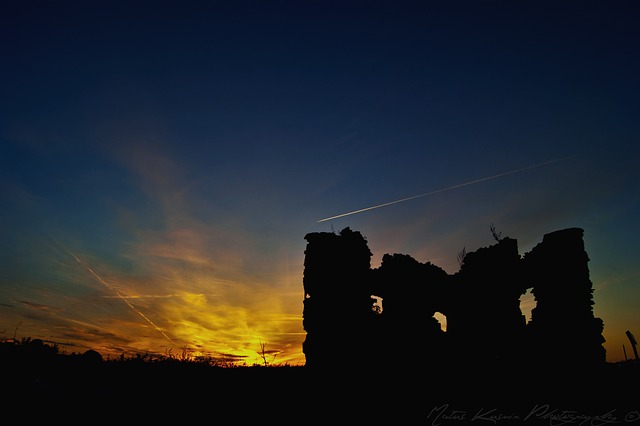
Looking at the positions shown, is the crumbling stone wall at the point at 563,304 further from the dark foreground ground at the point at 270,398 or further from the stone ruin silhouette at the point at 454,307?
the dark foreground ground at the point at 270,398

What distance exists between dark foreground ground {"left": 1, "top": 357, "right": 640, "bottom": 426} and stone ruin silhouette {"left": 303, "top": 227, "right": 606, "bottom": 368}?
3.20 m

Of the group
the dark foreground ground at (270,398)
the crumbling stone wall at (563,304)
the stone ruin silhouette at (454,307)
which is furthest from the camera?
the stone ruin silhouette at (454,307)

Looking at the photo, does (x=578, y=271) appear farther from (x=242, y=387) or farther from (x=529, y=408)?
(x=242, y=387)

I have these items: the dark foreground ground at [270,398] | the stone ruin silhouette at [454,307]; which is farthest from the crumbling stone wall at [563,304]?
the dark foreground ground at [270,398]

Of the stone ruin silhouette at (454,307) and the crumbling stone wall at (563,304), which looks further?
the stone ruin silhouette at (454,307)

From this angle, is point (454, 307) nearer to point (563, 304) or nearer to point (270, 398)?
point (563, 304)

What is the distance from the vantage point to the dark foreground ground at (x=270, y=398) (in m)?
6.37

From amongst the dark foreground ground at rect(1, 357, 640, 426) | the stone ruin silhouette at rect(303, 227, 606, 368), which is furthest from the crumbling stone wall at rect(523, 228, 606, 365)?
the dark foreground ground at rect(1, 357, 640, 426)

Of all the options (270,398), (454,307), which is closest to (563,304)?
(454,307)

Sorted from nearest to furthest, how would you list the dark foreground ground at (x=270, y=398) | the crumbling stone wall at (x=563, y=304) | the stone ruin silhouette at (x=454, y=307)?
the dark foreground ground at (x=270, y=398), the crumbling stone wall at (x=563, y=304), the stone ruin silhouette at (x=454, y=307)

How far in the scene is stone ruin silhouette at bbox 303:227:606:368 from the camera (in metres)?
23.8

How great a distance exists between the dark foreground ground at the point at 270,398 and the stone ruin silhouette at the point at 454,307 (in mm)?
→ 3202

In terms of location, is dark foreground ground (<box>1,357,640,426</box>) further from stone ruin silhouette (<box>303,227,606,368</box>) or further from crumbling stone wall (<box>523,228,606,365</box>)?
stone ruin silhouette (<box>303,227,606,368</box>)

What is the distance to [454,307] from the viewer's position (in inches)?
1077
